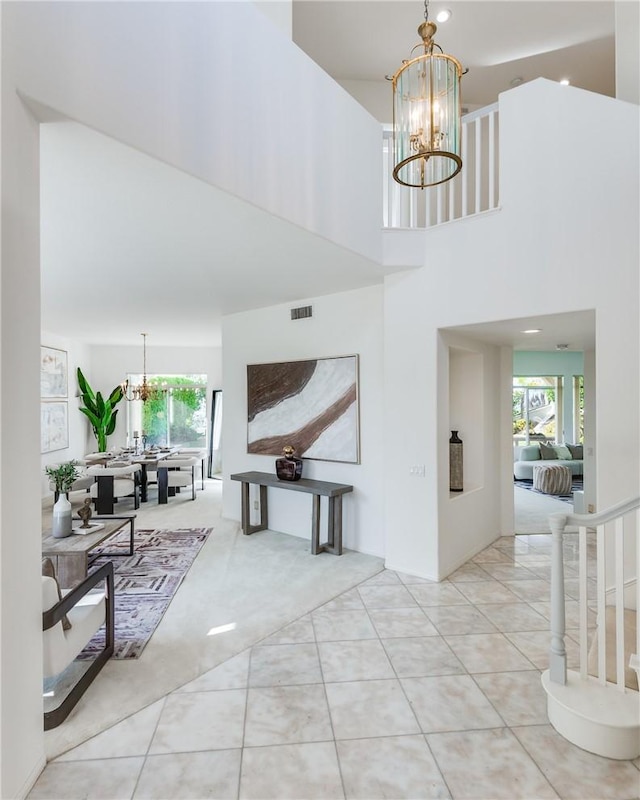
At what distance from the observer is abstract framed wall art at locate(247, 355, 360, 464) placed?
4941mm

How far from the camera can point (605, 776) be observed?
1.95m

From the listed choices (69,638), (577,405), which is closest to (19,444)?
(69,638)

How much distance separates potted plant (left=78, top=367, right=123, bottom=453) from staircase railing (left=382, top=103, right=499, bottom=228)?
707 cm

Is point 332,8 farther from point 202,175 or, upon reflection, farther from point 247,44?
point 202,175

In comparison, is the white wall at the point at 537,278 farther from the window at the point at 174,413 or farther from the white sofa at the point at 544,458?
the window at the point at 174,413

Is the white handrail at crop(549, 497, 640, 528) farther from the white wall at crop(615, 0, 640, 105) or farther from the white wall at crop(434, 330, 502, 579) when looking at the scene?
the white wall at crop(615, 0, 640, 105)

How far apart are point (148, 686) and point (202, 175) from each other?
294 centimetres

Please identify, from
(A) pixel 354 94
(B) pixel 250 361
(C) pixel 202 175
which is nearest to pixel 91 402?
(B) pixel 250 361

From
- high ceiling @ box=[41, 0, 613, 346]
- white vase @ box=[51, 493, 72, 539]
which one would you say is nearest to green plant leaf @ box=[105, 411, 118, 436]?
high ceiling @ box=[41, 0, 613, 346]

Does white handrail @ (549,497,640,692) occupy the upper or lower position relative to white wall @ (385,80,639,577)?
lower

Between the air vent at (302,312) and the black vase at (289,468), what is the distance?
5.46ft

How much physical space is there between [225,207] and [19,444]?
184 centimetres

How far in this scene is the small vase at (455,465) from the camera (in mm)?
4879

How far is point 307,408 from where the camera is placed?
17.5 ft
